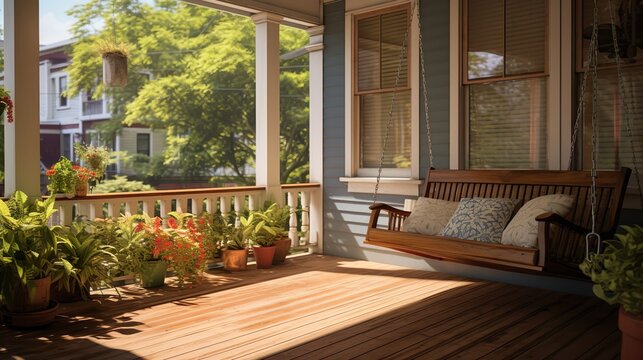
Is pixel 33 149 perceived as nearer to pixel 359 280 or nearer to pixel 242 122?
pixel 359 280

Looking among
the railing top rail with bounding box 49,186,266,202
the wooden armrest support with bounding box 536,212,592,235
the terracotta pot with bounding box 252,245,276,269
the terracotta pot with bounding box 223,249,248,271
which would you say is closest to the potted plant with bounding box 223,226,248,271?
the terracotta pot with bounding box 223,249,248,271

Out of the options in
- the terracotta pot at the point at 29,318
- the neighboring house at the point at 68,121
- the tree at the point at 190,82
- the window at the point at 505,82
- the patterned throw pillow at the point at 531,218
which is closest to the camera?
the terracotta pot at the point at 29,318

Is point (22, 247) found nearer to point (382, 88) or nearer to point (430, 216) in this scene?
point (430, 216)

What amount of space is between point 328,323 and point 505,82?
2631 mm

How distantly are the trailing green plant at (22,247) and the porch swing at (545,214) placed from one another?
88.1 inches

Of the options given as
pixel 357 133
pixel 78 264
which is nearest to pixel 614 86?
pixel 357 133

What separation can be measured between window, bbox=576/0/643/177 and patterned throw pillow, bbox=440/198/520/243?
31.4 inches

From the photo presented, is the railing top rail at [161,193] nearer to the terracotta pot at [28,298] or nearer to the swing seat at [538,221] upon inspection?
the terracotta pot at [28,298]

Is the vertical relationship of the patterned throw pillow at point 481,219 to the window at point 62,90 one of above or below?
below

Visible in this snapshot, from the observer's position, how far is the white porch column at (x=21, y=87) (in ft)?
13.8

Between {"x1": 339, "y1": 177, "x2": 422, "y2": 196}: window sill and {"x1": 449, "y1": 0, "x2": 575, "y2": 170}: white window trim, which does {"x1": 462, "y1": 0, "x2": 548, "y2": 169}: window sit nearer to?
{"x1": 449, "y1": 0, "x2": 575, "y2": 170}: white window trim

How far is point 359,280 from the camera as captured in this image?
16.5ft

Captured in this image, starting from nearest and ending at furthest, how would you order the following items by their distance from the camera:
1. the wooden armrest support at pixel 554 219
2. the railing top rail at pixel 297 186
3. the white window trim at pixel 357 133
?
1. the wooden armrest support at pixel 554 219
2. the white window trim at pixel 357 133
3. the railing top rail at pixel 297 186

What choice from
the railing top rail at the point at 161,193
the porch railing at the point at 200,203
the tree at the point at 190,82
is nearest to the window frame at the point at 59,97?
the tree at the point at 190,82
